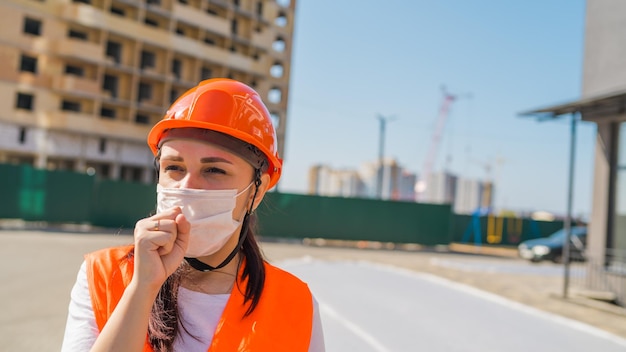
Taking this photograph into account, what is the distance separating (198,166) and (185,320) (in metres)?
0.49

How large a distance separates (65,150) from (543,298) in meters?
40.0

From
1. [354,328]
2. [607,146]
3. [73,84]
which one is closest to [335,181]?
[73,84]

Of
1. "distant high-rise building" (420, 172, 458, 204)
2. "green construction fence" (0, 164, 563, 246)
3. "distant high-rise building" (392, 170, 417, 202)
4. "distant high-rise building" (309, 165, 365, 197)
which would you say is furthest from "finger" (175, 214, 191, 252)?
"distant high-rise building" (392, 170, 417, 202)

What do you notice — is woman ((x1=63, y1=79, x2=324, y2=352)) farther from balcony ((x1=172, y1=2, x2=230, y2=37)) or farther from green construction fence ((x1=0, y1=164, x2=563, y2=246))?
balcony ((x1=172, y1=2, x2=230, y2=37))

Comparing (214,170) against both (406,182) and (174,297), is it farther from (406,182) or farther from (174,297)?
(406,182)

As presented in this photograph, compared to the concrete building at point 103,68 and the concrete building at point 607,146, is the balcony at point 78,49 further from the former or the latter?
the concrete building at point 607,146

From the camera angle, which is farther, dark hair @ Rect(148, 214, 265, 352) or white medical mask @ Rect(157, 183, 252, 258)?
white medical mask @ Rect(157, 183, 252, 258)

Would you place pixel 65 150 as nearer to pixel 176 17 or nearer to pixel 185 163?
pixel 176 17

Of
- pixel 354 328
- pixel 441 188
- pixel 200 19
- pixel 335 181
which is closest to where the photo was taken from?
pixel 354 328

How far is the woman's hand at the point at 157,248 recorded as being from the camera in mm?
1391

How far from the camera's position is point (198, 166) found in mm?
1760

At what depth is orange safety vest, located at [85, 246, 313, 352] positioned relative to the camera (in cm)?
157

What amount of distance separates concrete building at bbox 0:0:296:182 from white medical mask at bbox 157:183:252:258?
44.1m

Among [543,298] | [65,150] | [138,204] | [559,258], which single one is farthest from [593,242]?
[65,150]
